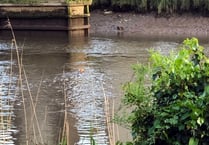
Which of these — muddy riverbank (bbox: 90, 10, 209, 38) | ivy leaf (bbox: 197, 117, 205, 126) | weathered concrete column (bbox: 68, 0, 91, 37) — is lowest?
muddy riverbank (bbox: 90, 10, 209, 38)

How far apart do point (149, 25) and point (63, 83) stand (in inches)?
421

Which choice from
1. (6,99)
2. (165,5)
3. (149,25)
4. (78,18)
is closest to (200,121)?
(6,99)

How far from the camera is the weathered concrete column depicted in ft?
57.9

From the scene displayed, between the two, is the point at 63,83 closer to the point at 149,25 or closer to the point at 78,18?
the point at 78,18

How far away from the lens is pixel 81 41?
16.5 metres

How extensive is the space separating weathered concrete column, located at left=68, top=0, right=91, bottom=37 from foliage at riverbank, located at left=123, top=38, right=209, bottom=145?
14438 millimetres

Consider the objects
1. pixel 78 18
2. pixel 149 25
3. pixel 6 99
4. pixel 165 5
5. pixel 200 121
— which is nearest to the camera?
pixel 200 121

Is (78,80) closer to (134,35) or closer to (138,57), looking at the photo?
(138,57)

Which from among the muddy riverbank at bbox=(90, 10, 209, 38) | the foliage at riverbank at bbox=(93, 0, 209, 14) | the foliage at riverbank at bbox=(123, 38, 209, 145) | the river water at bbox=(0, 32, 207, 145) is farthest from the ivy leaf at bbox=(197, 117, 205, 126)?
the foliage at riverbank at bbox=(93, 0, 209, 14)

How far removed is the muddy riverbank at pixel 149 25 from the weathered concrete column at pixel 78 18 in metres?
1.12

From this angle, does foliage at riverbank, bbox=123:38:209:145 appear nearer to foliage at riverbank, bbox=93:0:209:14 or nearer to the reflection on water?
the reflection on water

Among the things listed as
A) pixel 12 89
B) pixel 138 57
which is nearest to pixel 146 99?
pixel 12 89

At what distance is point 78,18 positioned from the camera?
1795 centimetres

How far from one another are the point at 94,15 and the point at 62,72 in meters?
10.2
